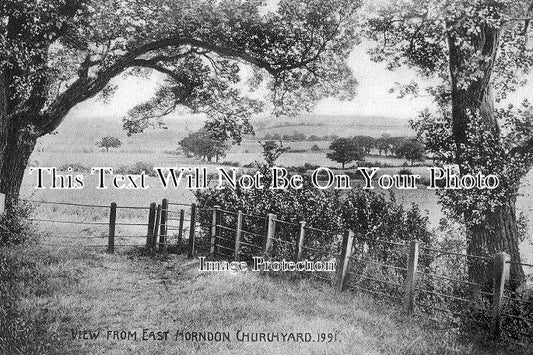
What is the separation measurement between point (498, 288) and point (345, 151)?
620 cm

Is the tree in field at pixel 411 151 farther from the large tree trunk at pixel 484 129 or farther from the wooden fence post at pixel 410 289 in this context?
the wooden fence post at pixel 410 289

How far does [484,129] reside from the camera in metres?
9.88

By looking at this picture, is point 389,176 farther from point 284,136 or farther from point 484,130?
point 284,136

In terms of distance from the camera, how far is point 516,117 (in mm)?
9859

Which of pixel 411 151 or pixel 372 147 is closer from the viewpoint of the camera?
pixel 411 151

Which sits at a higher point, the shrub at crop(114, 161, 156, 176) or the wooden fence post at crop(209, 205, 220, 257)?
the shrub at crop(114, 161, 156, 176)

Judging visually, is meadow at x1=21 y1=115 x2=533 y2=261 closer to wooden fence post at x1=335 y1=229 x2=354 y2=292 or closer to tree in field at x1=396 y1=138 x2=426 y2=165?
tree in field at x1=396 y1=138 x2=426 y2=165

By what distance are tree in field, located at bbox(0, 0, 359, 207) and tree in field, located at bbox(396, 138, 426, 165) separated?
8.30 ft

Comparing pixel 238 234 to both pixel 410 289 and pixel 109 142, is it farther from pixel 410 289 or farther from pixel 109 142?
pixel 109 142

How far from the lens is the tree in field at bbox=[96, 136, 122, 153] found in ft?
50.0

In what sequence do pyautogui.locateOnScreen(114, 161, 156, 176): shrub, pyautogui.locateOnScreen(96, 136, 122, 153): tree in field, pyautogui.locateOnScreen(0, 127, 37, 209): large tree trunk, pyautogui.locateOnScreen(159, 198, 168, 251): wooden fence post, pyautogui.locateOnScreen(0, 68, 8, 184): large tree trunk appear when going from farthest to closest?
pyautogui.locateOnScreen(114, 161, 156, 176): shrub < pyautogui.locateOnScreen(96, 136, 122, 153): tree in field < pyautogui.locateOnScreen(159, 198, 168, 251): wooden fence post < pyautogui.locateOnScreen(0, 127, 37, 209): large tree trunk < pyautogui.locateOnScreen(0, 68, 8, 184): large tree trunk

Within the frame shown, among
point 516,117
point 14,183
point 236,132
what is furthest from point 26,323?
point 516,117

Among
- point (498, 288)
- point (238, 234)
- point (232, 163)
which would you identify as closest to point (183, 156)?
point (232, 163)

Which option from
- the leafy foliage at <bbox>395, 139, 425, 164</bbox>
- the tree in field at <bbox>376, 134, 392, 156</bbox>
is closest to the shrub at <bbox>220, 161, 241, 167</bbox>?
the tree in field at <bbox>376, 134, 392, 156</bbox>
